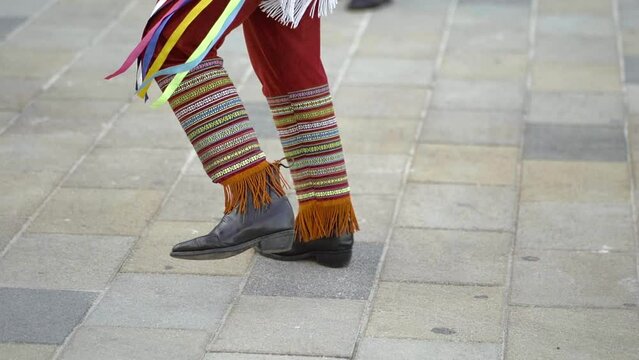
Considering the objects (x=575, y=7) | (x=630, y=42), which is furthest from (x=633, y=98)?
(x=575, y=7)

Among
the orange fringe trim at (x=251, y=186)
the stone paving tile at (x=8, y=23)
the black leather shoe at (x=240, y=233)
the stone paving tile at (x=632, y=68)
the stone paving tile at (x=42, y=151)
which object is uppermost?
the orange fringe trim at (x=251, y=186)

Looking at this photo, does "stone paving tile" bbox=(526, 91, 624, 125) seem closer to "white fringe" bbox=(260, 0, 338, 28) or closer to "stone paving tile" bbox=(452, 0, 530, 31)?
"stone paving tile" bbox=(452, 0, 530, 31)

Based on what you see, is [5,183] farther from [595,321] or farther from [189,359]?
[595,321]

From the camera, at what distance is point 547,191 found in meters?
4.43

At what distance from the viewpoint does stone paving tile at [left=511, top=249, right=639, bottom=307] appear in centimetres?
354

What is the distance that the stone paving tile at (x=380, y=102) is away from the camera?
5.30m

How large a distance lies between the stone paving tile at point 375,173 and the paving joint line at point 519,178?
453 millimetres

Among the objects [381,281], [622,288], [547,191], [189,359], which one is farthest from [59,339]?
A: [547,191]

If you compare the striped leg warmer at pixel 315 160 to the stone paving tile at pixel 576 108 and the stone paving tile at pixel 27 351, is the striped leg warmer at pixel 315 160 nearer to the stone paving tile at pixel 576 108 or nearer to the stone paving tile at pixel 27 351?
the stone paving tile at pixel 27 351

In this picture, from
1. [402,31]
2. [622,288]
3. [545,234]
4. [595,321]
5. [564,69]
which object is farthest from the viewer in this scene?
[402,31]

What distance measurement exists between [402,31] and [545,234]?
2726 millimetres

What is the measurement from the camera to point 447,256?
3863 millimetres

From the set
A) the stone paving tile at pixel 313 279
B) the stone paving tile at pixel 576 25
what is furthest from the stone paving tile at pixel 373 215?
the stone paving tile at pixel 576 25

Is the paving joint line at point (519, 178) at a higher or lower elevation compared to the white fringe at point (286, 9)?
lower
